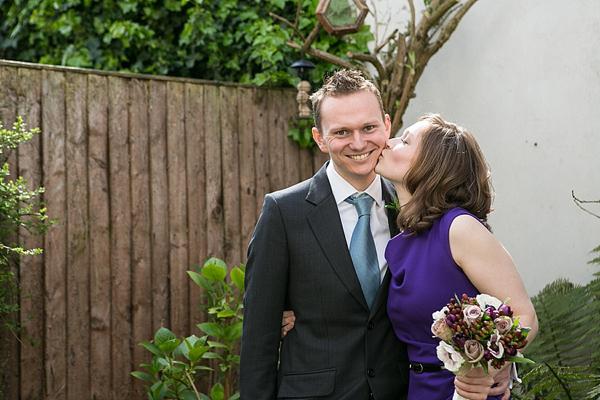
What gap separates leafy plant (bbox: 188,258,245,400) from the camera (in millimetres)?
4086

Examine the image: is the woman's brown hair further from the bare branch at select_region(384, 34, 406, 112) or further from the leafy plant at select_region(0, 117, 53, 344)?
the bare branch at select_region(384, 34, 406, 112)

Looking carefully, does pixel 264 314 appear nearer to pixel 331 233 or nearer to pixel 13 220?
pixel 331 233

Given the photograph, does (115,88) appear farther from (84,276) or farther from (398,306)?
(398,306)

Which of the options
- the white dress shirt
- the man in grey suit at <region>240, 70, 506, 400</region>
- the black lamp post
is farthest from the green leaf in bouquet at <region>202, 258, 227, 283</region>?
the white dress shirt

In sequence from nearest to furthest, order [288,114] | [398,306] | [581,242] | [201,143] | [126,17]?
[398,306] < [581,242] < [201,143] < [288,114] < [126,17]

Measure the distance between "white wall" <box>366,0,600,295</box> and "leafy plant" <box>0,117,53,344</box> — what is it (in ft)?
8.54

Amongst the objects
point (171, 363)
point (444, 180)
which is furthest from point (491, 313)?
point (171, 363)

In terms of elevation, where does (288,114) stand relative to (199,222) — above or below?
above

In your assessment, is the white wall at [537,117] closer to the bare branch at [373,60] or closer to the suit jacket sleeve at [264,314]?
the bare branch at [373,60]

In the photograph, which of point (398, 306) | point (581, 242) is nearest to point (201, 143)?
point (581, 242)

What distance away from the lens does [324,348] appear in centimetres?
232

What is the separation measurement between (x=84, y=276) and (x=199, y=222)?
82cm

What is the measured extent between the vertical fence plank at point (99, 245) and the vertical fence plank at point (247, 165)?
943 millimetres

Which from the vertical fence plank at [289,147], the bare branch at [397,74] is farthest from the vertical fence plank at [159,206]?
the bare branch at [397,74]
